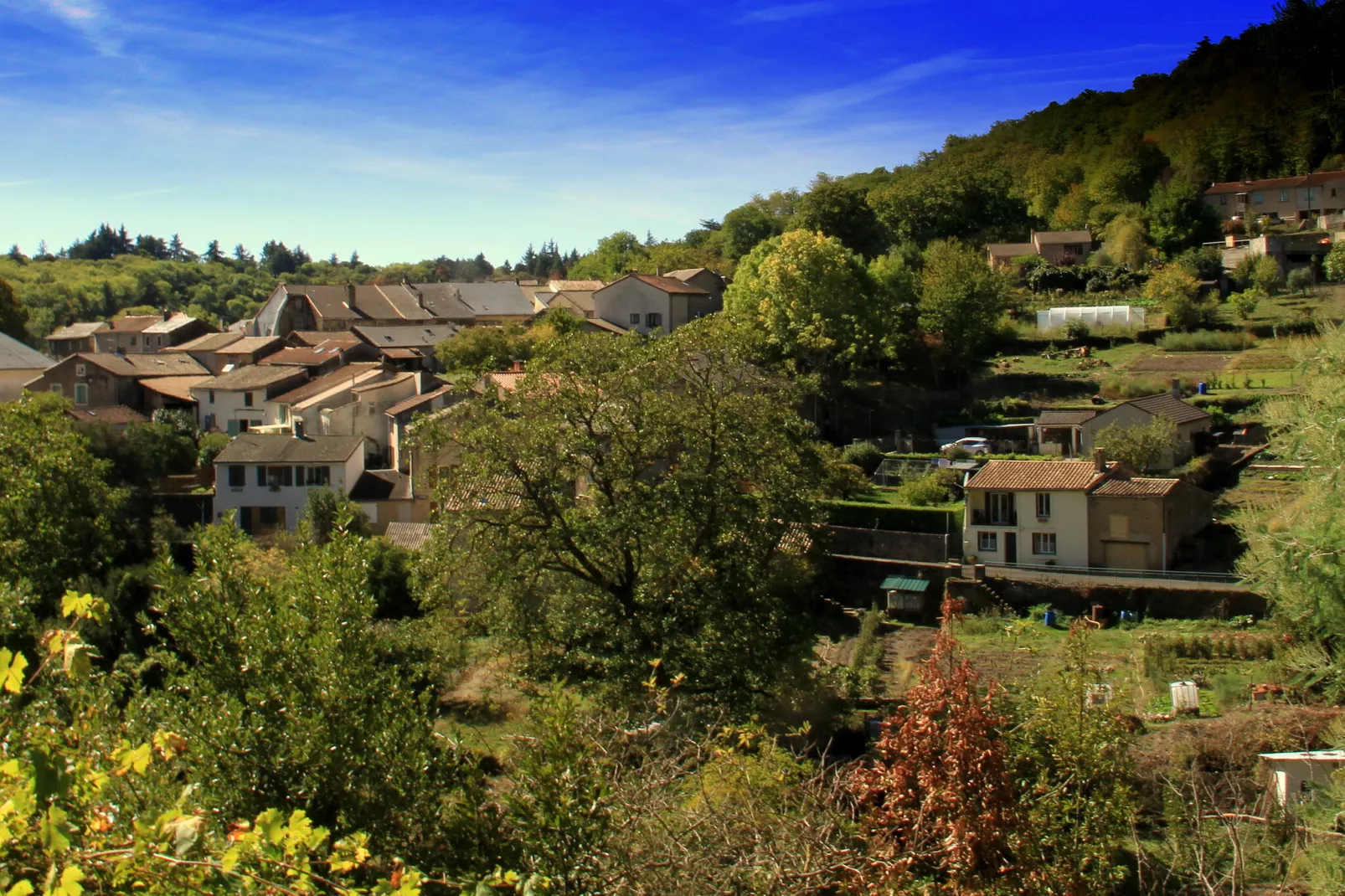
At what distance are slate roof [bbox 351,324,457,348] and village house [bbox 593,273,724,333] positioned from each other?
20.7 ft

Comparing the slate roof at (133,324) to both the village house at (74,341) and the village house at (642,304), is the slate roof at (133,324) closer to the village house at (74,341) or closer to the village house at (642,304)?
the village house at (74,341)

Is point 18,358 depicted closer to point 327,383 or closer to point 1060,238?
point 327,383

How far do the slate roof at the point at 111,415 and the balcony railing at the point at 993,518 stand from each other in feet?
81.3

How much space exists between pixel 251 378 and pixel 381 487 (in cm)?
1207

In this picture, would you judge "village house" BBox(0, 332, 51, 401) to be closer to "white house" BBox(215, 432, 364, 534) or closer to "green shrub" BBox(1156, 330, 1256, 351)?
"white house" BBox(215, 432, 364, 534)

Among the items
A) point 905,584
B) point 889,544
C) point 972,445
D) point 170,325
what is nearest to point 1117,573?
point 905,584

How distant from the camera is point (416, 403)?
32219 mm

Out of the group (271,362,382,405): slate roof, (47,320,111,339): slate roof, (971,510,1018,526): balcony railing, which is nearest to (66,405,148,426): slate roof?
(271,362,382,405): slate roof

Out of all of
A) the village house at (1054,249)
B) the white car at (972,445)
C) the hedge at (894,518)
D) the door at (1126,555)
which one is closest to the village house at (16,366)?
the hedge at (894,518)

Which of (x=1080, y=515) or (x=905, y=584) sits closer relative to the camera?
(x=905, y=584)

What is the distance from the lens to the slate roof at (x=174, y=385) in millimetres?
40000

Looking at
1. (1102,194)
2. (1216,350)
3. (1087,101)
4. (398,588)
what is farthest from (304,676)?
(1087,101)

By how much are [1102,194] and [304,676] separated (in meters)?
54.6

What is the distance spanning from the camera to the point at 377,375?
119 feet
